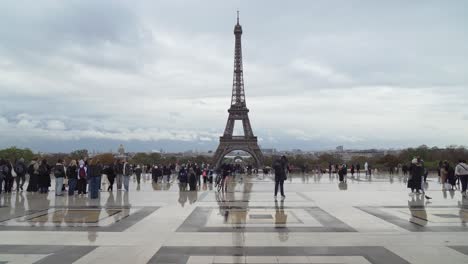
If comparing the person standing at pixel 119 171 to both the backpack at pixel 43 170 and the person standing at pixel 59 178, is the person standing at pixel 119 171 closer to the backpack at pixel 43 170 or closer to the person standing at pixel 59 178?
the person standing at pixel 59 178

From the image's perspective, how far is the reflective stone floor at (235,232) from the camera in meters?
7.45

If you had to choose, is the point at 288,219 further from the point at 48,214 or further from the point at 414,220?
the point at 48,214

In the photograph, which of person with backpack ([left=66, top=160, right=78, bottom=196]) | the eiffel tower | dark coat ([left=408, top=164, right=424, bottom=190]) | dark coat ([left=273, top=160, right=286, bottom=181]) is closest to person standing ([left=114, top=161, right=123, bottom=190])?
person with backpack ([left=66, top=160, right=78, bottom=196])

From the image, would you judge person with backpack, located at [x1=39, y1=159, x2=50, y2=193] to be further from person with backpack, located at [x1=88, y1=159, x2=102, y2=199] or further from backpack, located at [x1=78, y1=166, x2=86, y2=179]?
person with backpack, located at [x1=88, y1=159, x2=102, y2=199]

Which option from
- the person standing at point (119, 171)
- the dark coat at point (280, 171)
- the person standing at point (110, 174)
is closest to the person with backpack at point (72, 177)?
the person standing at point (110, 174)

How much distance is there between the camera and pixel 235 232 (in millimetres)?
9609

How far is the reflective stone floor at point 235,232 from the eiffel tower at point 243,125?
262ft

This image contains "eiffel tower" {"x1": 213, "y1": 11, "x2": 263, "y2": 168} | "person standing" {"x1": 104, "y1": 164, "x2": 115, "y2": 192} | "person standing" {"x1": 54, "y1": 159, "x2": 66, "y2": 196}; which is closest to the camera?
"person standing" {"x1": 54, "y1": 159, "x2": 66, "y2": 196}

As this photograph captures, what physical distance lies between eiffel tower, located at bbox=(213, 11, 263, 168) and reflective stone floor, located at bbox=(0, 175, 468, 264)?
79.9 metres

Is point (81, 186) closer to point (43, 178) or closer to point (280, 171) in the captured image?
point (43, 178)

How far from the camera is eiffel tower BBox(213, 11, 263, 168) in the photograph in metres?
97.7

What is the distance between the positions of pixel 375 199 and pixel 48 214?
1180cm

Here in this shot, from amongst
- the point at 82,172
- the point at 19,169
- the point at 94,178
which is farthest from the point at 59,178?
the point at 19,169

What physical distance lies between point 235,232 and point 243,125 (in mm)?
93435
